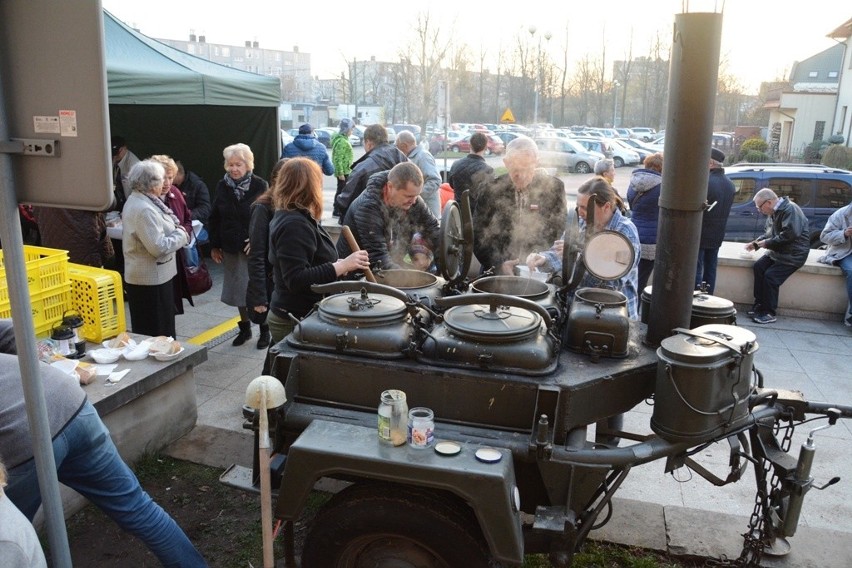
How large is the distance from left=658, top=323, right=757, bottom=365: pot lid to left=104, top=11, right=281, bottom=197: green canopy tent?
525cm

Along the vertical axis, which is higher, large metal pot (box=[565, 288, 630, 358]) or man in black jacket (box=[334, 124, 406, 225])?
man in black jacket (box=[334, 124, 406, 225])

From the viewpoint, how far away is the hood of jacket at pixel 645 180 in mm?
6590

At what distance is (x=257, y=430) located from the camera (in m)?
2.67

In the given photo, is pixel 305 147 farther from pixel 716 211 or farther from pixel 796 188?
pixel 796 188

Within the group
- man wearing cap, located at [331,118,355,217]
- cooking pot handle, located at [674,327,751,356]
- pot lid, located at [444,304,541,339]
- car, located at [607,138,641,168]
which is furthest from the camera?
car, located at [607,138,641,168]

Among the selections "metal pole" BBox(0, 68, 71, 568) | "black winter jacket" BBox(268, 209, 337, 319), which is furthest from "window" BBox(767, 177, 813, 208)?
"metal pole" BBox(0, 68, 71, 568)

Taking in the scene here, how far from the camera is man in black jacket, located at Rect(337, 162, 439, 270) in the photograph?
155 inches

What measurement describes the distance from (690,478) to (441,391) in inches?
83.5

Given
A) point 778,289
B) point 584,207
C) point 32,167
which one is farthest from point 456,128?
point 32,167

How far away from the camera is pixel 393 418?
2359 millimetres

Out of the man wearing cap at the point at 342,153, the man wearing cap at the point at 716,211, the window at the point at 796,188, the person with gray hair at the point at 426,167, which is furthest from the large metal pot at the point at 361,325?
the man wearing cap at the point at 342,153

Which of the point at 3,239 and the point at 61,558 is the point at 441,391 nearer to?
the point at 61,558

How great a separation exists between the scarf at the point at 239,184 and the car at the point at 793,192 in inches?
283

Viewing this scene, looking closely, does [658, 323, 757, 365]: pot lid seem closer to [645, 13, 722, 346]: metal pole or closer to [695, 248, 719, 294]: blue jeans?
[645, 13, 722, 346]: metal pole
